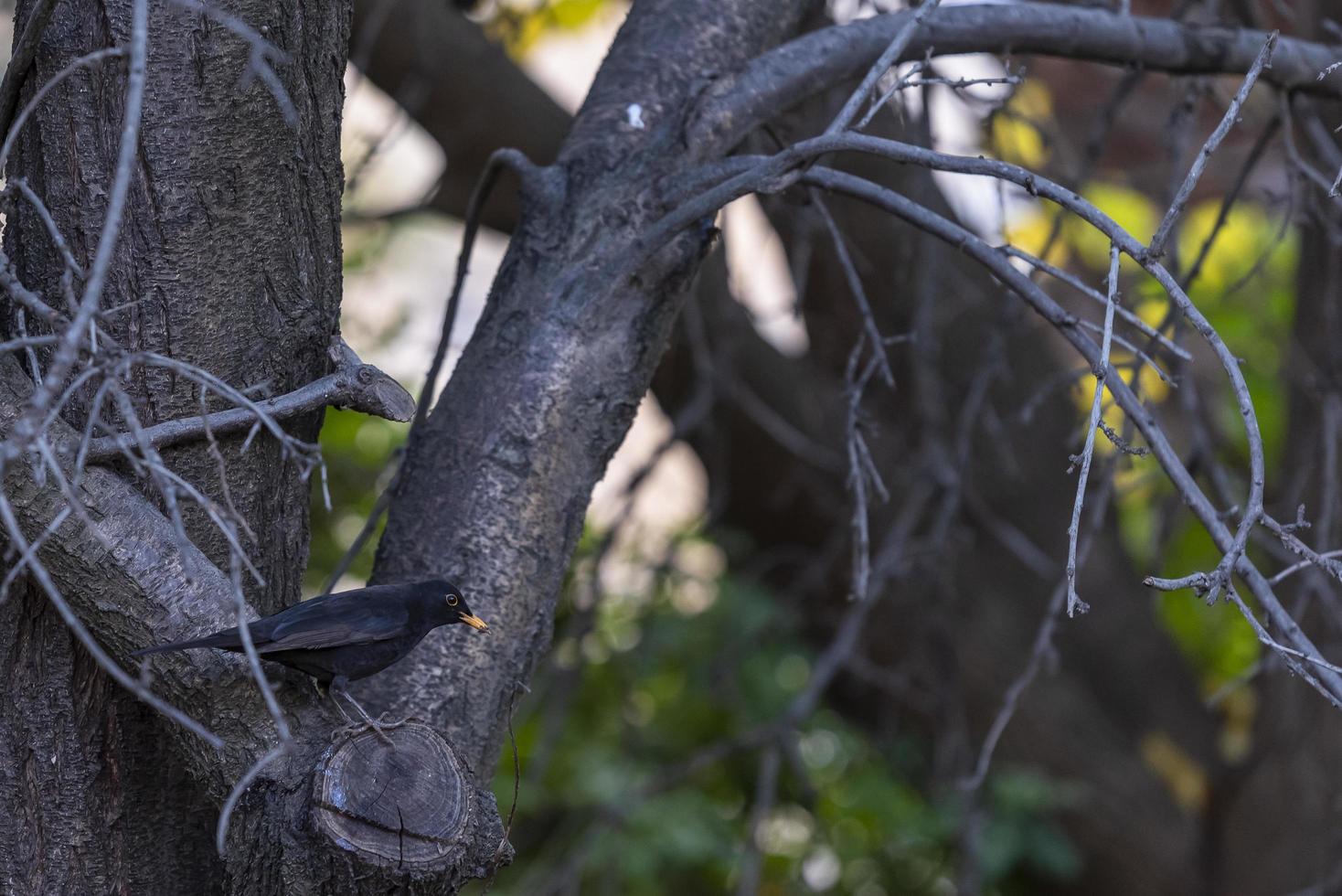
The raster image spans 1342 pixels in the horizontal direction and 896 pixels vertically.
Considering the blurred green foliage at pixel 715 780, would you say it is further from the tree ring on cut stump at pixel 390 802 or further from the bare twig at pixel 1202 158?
the bare twig at pixel 1202 158

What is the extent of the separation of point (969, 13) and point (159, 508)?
1.80m

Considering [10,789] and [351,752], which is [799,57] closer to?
[351,752]

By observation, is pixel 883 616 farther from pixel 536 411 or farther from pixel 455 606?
pixel 455 606

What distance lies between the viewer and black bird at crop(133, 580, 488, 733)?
180 cm

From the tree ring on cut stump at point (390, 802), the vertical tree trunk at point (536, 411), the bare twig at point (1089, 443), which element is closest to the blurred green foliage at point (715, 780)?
the vertical tree trunk at point (536, 411)

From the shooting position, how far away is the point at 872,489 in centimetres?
470

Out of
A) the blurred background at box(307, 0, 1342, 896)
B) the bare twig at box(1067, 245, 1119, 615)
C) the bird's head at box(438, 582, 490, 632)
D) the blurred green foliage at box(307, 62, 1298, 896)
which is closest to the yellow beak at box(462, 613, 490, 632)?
the bird's head at box(438, 582, 490, 632)

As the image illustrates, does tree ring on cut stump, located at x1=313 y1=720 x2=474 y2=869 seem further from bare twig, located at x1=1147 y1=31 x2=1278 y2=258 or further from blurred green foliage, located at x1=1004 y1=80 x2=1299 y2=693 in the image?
blurred green foliage, located at x1=1004 y1=80 x2=1299 y2=693

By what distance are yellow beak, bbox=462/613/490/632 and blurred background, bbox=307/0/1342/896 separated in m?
1.70

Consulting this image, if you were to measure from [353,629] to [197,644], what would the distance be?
26 cm

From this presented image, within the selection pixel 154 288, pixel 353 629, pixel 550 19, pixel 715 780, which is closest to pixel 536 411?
pixel 353 629

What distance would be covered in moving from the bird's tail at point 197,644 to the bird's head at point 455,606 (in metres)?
0.38

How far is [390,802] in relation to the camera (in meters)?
1.69

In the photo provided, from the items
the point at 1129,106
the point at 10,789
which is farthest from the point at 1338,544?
the point at 1129,106
